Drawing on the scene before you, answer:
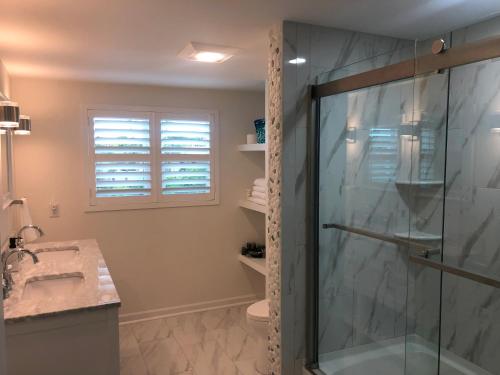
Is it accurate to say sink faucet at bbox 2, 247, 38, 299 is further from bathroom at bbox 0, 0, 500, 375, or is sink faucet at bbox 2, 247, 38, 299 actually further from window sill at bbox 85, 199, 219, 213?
window sill at bbox 85, 199, 219, 213

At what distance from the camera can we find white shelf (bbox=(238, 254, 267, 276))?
3.87m

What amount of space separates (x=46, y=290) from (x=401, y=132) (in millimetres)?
2464

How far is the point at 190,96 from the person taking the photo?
409 cm

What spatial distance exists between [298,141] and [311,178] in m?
0.24

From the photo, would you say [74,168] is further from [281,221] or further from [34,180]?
[281,221]

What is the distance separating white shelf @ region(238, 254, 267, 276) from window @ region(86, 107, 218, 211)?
66 centimetres

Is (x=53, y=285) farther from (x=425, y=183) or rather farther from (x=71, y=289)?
(x=425, y=183)

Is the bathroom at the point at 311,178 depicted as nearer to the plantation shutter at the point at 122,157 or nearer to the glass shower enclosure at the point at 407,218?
the glass shower enclosure at the point at 407,218

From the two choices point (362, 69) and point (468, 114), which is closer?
point (468, 114)

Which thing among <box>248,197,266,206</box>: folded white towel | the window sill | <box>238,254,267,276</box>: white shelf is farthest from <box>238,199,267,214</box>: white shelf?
<box>238,254,267,276</box>: white shelf

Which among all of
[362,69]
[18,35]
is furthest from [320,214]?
[18,35]

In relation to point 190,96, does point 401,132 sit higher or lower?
lower

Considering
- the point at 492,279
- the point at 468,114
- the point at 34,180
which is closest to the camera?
the point at 492,279

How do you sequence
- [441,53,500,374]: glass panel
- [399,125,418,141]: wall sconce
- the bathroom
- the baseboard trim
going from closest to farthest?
the bathroom < [441,53,500,374]: glass panel < [399,125,418,141]: wall sconce < the baseboard trim
